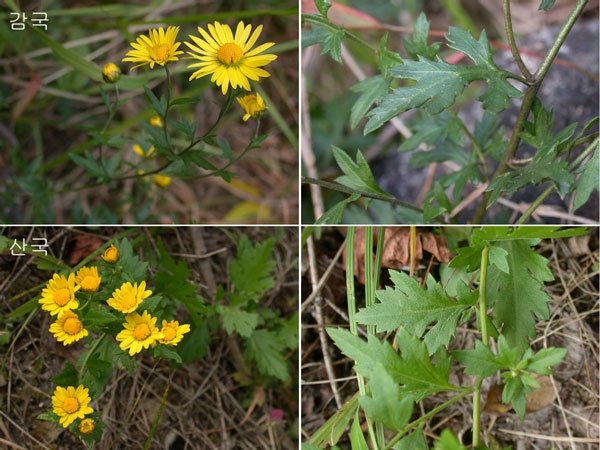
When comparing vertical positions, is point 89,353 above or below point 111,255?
below

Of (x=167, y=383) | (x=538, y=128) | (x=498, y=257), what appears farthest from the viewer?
(x=167, y=383)

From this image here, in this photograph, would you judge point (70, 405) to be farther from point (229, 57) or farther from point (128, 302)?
point (229, 57)

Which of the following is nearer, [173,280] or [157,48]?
[157,48]

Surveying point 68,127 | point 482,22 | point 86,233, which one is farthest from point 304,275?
point 482,22

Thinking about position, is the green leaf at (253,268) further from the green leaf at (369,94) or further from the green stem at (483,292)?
the green stem at (483,292)

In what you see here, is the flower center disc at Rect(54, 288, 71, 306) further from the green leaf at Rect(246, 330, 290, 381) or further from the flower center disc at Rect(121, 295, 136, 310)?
the green leaf at Rect(246, 330, 290, 381)

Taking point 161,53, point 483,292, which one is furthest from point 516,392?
point 161,53

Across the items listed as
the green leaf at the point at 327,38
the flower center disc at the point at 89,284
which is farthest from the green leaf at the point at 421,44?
the flower center disc at the point at 89,284
